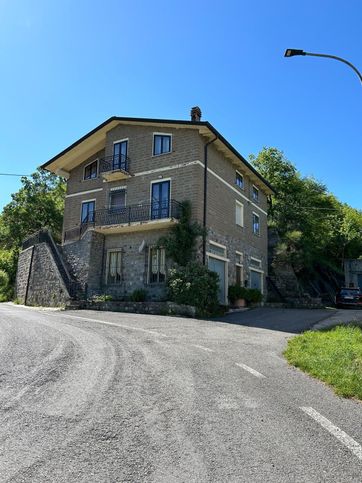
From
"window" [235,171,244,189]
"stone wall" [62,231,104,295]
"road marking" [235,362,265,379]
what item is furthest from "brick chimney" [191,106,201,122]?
"road marking" [235,362,265,379]

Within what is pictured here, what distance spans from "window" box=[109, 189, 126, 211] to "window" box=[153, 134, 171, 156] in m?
3.08

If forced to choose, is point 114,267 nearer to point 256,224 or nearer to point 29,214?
point 256,224

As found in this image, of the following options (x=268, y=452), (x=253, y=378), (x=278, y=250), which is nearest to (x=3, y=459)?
(x=268, y=452)

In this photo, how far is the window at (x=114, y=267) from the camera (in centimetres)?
2220

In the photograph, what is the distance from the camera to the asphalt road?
3154 mm

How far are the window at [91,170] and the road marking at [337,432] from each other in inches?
914

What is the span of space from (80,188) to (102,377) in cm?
2185

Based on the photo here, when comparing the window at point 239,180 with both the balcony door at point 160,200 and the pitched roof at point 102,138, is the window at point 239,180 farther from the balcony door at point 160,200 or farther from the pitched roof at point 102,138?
the balcony door at point 160,200

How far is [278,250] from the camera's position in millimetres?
30500

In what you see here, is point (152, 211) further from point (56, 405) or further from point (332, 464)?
point (332, 464)

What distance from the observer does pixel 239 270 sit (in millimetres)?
24125

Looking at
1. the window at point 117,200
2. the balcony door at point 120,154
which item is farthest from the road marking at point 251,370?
the balcony door at point 120,154

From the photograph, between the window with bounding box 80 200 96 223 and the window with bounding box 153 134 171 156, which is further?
the window with bounding box 80 200 96 223

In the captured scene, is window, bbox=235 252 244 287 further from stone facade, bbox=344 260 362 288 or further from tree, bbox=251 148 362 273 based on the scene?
stone facade, bbox=344 260 362 288
